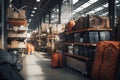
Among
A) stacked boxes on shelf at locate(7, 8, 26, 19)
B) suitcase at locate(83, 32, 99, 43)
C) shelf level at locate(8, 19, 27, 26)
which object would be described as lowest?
suitcase at locate(83, 32, 99, 43)

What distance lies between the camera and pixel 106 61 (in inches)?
204

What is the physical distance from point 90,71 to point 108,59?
54.2 inches

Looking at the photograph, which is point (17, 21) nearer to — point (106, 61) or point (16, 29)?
point (16, 29)

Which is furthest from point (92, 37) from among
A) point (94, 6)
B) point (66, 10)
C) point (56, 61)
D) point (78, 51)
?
point (94, 6)

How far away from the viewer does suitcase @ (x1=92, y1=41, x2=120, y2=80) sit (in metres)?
4.94

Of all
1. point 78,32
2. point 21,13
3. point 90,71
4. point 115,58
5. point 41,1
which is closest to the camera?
point 115,58

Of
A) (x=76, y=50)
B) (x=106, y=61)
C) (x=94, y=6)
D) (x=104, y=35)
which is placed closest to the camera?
(x=106, y=61)

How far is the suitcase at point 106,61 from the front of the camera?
4.94 meters

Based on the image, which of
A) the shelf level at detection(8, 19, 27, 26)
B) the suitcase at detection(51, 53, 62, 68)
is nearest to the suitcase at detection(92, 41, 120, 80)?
the suitcase at detection(51, 53, 62, 68)

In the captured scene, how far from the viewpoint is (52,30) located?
14.1m

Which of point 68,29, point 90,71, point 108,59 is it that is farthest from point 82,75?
point 68,29

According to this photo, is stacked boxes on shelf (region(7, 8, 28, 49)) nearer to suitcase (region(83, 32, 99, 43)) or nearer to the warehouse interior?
the warehouse interior

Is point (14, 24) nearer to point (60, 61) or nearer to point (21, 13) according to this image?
point (21, 13)

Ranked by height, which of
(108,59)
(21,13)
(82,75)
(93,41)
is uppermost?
(21,13)
